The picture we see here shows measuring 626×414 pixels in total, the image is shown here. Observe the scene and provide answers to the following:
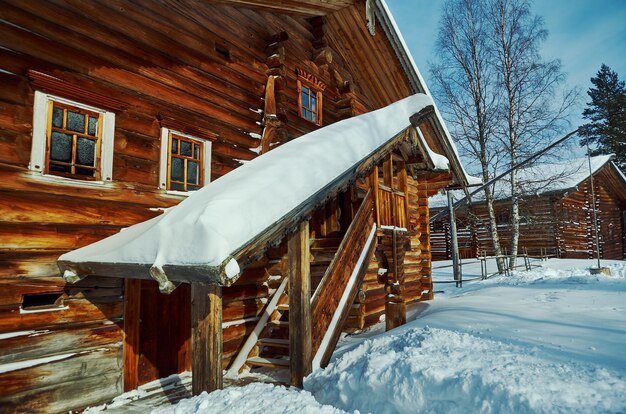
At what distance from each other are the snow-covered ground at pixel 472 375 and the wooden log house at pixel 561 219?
52.7 ft

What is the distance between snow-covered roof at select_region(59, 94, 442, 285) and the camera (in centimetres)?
333

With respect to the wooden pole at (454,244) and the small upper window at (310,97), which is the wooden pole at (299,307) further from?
the wooden pole at (454,244)

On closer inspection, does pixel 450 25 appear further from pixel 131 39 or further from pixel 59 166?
pixel 59 166

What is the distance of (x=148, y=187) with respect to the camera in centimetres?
539

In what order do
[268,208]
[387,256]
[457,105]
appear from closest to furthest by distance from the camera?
1. [268,208]
2. [387,256]
3. [457,105]

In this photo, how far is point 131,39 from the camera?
5.36 m

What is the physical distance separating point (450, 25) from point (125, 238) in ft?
65.5

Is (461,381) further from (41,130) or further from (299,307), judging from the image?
(41,130)

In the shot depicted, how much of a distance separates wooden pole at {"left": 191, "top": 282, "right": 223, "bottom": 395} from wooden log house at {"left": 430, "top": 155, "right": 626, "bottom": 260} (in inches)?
747

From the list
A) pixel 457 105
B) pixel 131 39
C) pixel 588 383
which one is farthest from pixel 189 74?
pixel 457 105

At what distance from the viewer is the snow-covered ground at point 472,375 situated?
128 inches

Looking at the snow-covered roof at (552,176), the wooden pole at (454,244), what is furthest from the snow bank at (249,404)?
the snow-covered roof at (552,176)

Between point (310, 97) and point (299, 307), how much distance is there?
584cm

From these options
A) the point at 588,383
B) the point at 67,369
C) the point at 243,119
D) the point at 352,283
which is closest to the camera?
the point at 588,383
